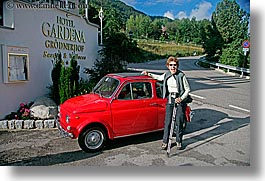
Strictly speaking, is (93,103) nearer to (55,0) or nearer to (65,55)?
(65,55)

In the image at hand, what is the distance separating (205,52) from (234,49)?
1.01 m

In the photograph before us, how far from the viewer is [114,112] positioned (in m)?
4.76

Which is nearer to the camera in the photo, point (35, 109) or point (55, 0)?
point (35, 109)

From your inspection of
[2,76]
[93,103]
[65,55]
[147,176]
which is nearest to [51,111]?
[2,76]

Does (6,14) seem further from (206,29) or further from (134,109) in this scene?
(206,29)

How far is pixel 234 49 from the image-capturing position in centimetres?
624

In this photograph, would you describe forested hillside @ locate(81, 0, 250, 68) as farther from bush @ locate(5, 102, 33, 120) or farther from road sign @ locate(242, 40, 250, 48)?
bush @ locate(5, 102, 33, 120)

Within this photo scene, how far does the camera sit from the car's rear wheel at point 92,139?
4629 mm

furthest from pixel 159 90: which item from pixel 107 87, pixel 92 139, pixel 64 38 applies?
pixel 64 38

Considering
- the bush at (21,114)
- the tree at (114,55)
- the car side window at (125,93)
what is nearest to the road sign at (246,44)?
the car side window at (125,93)

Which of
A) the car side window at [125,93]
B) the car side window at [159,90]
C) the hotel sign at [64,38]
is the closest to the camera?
the car side window at [125,93]

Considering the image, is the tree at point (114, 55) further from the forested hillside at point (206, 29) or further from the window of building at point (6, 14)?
the window of building at point (6, 14)

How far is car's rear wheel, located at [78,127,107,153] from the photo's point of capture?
4.63m

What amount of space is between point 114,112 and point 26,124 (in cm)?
252
